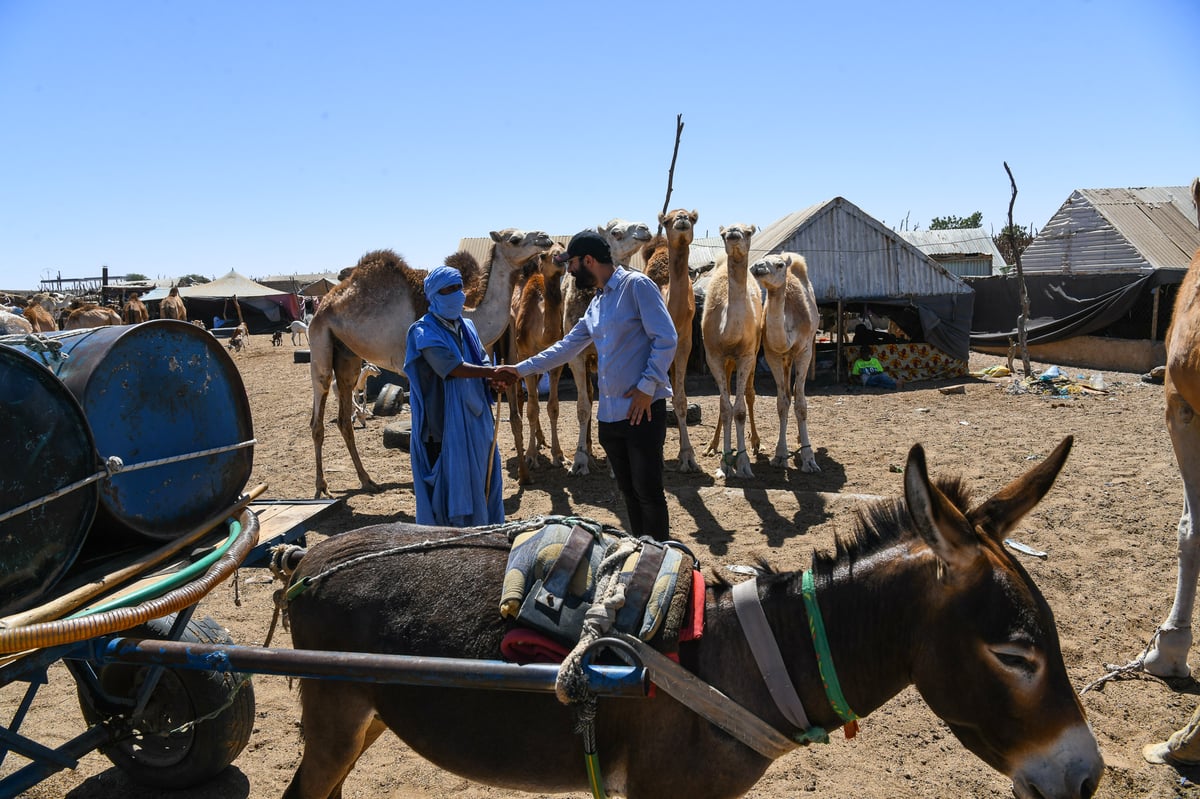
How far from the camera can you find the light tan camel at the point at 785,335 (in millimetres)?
8945

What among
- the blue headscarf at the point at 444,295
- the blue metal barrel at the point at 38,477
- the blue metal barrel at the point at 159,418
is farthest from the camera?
the blue headscarf at the point at 444,295

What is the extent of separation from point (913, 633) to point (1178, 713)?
9.87 ft

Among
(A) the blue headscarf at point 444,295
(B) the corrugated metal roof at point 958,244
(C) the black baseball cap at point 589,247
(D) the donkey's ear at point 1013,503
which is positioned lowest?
(D) the donkey's ear at point 1013,503

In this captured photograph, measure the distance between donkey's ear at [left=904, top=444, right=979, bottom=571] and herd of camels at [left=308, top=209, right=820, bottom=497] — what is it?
20.5 feet

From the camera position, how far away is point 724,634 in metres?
2.10

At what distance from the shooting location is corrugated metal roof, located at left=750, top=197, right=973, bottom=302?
648 inches

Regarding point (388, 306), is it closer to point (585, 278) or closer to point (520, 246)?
point (520, 246)

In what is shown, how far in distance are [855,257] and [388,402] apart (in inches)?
403

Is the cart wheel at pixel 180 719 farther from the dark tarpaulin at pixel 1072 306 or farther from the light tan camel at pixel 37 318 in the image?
the dark tarpaulin at pixel 1072 306

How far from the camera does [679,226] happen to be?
8.12 m

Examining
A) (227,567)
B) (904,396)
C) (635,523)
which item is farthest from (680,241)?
(904,396)

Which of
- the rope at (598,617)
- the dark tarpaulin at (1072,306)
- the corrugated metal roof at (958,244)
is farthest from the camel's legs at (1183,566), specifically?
the corrugated metal roof at (958,244)

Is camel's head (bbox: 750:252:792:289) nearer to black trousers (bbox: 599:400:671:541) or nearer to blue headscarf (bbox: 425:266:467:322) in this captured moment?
black trousers (bbox: 599:400:671:541)

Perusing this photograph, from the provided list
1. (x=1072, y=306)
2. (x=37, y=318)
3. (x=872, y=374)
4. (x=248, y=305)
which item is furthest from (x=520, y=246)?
(x=248, y=305)
